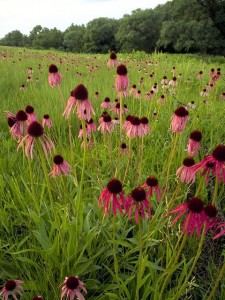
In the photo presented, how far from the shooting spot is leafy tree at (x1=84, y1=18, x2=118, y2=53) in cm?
4503

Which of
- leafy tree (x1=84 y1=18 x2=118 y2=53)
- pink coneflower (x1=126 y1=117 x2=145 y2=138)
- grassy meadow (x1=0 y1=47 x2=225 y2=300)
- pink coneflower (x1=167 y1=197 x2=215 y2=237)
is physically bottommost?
grassy meadow (x1=0 y1=47 x2=225 y2=300)

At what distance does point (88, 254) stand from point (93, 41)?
1845 inches

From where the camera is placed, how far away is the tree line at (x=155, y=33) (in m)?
26.3

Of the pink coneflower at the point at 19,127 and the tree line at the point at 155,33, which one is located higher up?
the tree line at the point at 155,33

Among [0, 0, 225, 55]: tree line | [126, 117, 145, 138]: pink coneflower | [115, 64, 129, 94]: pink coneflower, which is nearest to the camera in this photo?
[115, 64, 129, 94]: pink coneflower

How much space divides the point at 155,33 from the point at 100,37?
940 centimetres

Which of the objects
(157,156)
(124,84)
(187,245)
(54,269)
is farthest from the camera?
(157,156)

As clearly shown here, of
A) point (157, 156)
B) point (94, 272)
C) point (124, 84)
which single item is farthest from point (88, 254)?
point (157, 156)

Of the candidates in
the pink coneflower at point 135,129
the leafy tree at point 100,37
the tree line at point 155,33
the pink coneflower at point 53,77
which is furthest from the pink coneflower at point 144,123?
the leafy tree at point 100,37

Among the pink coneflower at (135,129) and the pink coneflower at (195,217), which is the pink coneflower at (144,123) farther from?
the pink coneflower at (195,217)

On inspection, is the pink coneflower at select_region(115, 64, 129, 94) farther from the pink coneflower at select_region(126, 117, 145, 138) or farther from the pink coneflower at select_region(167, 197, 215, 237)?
the pink coneflower at select_region(167, 197, 215, 237)

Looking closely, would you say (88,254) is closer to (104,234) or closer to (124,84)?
(104,234)

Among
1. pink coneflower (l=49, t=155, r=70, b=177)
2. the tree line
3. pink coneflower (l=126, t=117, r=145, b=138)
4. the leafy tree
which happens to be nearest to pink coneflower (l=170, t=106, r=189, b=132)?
pink coneflower (l=126, t=117, r=145, b=138)

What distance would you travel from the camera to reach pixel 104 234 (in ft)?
5.19
